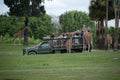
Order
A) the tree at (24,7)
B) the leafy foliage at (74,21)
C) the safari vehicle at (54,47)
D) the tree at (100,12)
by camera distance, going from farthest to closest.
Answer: the leafy foliage at (74,21)
the tree at (100,12)
the tree at (24,7)
the safari vehicle at (54,47)

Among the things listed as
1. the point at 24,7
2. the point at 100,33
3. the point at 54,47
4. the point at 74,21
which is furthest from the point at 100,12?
the point at 74,21

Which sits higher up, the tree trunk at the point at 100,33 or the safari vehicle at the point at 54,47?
the tree trunk at the point at 100,33

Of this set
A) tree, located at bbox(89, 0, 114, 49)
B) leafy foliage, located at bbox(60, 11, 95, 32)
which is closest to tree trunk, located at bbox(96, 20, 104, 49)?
tree, located at bbox(89, 0, 114, 49)

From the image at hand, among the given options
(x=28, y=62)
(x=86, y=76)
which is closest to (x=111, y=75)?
(x=86, y=76)

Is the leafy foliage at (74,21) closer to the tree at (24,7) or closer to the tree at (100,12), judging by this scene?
the tree at (100,12)

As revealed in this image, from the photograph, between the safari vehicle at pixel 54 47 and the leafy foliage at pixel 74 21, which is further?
the leafy foliage at pixel 74 21

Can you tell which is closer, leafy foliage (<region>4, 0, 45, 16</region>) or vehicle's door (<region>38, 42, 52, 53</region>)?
vehicle's door (<region>38, 42, 52, 53</region>)

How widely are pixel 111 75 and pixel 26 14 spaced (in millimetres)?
40009

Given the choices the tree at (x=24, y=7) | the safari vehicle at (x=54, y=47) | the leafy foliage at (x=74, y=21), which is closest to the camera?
the safari vehicle at (x=54, y=47)

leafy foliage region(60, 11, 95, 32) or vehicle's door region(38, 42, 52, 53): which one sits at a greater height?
leafy foliage region(60, 11, 95, 32)

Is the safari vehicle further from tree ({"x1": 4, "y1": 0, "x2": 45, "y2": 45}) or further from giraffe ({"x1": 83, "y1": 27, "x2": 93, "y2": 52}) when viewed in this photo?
tree ({"x1": 4, "y1": 0, "x2": 45, "y2": 45})

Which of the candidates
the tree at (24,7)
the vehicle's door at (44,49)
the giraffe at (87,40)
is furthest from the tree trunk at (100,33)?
the vehicle's door at (44,49)

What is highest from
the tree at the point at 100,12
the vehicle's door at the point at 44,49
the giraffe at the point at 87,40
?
the tree at the point at 100,12

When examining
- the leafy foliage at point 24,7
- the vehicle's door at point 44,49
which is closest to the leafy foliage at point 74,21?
the leafy foliage at point 24,7
